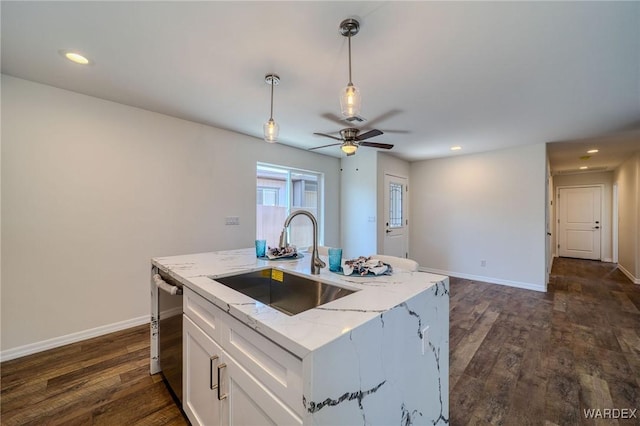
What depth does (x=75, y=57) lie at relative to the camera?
1.92 metres

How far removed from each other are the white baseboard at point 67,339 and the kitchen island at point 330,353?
6.13 ft

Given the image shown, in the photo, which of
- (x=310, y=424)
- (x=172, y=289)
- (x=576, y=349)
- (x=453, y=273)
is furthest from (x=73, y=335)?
(x=453, y=273)

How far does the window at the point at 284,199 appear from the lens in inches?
161

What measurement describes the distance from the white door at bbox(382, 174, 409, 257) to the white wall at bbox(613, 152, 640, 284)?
3.81 meters

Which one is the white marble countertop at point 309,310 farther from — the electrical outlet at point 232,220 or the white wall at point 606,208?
the white wall at point 606,208

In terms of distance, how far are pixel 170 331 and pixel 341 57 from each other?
2.27m

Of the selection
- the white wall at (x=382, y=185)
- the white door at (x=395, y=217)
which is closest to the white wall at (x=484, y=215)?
the white door at (x=395, y=217)

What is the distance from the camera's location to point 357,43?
5.67 feet

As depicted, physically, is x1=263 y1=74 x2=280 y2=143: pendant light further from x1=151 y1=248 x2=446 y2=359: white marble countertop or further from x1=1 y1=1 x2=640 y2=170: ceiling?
x1=151 y1=248 x2=446 y2=359: white marble countertop

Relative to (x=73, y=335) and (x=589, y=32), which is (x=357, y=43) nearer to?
(x=589, y=32)

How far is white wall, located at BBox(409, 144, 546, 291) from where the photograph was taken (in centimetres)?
416

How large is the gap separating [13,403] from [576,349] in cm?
448

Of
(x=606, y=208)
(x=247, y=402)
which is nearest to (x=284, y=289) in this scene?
(x=247, y=402)

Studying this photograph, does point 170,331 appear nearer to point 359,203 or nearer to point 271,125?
point 271,125
